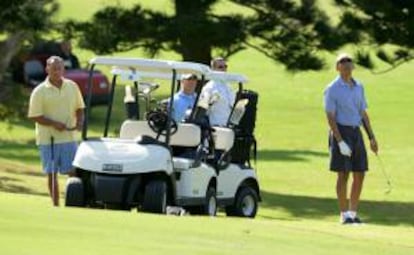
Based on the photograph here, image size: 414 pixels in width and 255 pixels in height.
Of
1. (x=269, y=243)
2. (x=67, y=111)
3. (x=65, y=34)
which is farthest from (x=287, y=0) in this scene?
(x=269, y=243)

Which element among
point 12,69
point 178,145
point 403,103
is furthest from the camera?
point 403,103

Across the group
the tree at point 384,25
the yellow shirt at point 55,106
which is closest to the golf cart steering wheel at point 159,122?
the yellow shirt at point 55,106

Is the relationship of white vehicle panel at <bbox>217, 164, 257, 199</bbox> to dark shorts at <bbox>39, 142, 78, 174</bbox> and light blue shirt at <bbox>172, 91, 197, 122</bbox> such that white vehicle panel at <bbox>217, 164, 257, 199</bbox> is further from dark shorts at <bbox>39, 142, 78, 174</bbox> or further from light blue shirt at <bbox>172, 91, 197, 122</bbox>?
dark shorts at <bbox>39, 142, 78, 174</bbox>

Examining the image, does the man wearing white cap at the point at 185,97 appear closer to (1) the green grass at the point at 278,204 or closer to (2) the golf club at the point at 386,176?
(1) the green grass at the point at 278,204

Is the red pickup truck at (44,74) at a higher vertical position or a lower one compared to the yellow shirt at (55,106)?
higher

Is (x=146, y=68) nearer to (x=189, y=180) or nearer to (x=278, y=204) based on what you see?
(x=189, y=180)

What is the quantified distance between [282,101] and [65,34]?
17447 millimetres

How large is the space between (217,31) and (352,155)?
378 inches

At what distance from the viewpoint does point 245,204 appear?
645 inches

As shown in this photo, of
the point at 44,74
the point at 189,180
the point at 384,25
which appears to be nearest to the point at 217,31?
the point at 384,25

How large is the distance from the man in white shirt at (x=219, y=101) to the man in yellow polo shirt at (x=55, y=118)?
151 centimetres

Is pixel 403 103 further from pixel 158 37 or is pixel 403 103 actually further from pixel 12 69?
pixel 158 37

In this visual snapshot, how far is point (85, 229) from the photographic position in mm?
9711

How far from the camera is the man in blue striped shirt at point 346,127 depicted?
14.9m
